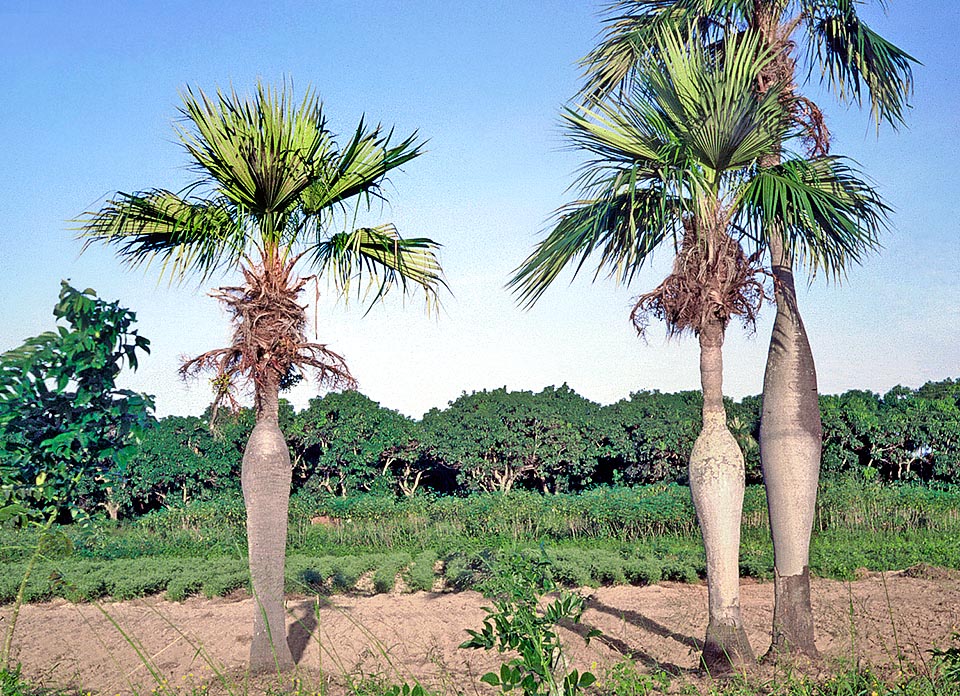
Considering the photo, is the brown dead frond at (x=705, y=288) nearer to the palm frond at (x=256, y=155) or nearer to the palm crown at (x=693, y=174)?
the palm crown at (x=693, y=174)

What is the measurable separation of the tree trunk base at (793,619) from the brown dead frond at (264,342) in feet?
12.1

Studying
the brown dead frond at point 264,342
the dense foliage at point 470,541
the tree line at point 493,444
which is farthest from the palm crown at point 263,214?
the tree line at point 493,444

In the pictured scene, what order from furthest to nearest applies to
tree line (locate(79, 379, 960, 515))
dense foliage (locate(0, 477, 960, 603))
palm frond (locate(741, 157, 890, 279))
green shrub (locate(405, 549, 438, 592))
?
tree line (locate(79, 379, 960, 515)) → dense foliage (locate(0, 477, 960, 603)) → green shrub (locate(405, 549, 438, 592)) → palm frond (locate(741, 157, 890, 279))

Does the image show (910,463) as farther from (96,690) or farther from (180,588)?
(96,690)

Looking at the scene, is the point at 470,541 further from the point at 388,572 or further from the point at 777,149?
the point at 777,149

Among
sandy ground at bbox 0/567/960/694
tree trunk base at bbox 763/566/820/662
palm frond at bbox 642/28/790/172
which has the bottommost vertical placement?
sandy ground at bbox 0/567/960/694

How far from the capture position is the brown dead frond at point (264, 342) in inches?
236

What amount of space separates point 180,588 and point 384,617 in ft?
10.4

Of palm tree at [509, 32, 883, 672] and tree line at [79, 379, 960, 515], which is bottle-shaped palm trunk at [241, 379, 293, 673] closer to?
palm tree at [509, 32, 883, 672]

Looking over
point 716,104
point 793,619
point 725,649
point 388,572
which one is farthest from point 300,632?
point 716,104

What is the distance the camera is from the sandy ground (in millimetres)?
6340

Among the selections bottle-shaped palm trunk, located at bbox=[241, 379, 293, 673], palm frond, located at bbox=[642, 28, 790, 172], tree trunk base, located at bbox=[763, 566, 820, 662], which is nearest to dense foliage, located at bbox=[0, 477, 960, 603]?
bottle-shaped palm trunk, located at bbox=[241, 379, 293, 673]

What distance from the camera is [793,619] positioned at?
6.08 m

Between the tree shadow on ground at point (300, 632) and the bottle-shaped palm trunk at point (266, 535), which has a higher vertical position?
the bottle-shaped palm trunk at point (266, 535)
